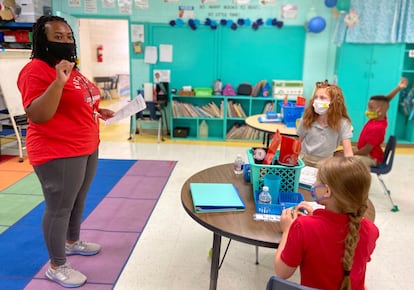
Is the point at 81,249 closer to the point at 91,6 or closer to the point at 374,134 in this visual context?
the point at 374,134

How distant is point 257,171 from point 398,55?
513 centimetres

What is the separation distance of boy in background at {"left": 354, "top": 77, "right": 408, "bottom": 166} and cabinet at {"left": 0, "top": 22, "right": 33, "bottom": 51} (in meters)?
5.40

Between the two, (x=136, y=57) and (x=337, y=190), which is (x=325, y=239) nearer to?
(x=337, y=190)

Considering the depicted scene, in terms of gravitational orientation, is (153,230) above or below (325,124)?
below

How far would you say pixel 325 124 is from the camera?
2.57 metres

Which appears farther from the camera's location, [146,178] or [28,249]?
[146,178]

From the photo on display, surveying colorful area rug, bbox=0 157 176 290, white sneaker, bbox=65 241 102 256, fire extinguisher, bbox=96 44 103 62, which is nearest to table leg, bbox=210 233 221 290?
colorful area rug, bbox=0 157 176 290

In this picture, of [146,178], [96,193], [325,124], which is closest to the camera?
[325,124]

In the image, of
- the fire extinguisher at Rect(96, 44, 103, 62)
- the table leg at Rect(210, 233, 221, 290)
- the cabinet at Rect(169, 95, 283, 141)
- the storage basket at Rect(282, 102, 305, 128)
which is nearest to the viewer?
the table leg at Rect(210, 233, 221, 290)

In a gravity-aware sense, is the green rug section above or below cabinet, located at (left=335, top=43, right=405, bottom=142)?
below

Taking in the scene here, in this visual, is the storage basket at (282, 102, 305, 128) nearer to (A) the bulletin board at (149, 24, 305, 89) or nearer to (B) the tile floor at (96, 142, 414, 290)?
(B) the tile floor at (96, 142, 414, 290)

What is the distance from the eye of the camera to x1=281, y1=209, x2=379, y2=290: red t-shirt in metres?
1.16

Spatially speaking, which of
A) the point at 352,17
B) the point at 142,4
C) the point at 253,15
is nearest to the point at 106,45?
the point at 142,4

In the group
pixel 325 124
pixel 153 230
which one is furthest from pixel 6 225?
pixel 325 124
